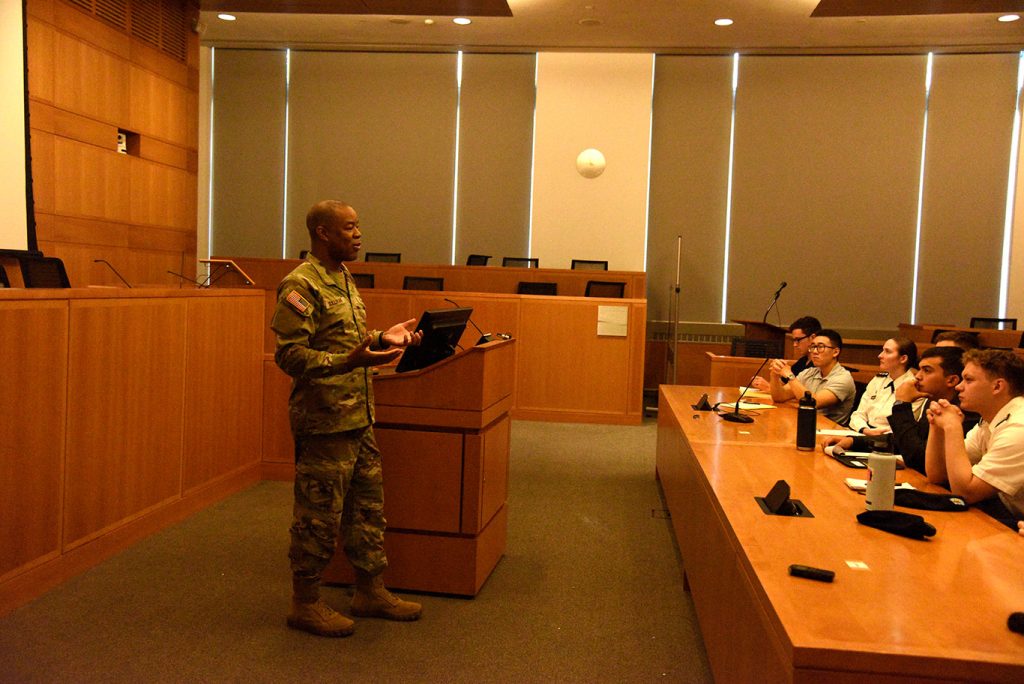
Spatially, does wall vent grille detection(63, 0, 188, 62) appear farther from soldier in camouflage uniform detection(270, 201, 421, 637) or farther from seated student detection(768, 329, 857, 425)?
seated student detection(768, 329, 857, 425)

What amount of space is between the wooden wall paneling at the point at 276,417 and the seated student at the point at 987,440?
3408 millimetres

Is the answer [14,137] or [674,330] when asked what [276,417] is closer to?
[14,137]

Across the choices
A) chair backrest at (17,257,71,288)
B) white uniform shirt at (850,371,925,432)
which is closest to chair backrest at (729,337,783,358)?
white uniform shirt at (850,371,925,432)

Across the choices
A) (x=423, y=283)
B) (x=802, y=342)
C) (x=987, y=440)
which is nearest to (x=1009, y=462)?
(x=987, y=440)

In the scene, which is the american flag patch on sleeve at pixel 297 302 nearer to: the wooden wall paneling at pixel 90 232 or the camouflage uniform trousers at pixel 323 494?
the camouflage uniform trousers at pixel 323 494

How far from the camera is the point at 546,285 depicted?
826 cm

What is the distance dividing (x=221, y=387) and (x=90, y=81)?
435 cm

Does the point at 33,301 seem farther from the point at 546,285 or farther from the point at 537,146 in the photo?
the point at 537,146

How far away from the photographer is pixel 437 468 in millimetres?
3314

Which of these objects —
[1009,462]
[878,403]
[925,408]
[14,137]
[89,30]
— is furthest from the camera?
[89,30]

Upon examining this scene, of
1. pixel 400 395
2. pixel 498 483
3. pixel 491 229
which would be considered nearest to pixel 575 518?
pixel 498 483

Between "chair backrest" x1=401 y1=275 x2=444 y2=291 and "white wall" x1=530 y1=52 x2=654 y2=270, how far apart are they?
2.08 metres

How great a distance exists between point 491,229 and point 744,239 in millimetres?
2914

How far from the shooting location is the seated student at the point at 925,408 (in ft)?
10.3
